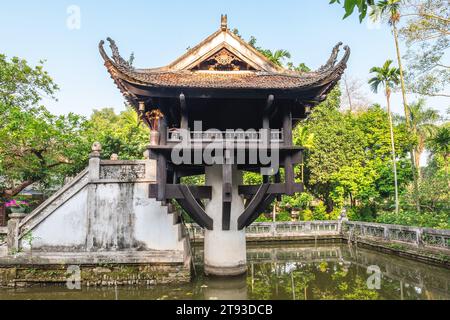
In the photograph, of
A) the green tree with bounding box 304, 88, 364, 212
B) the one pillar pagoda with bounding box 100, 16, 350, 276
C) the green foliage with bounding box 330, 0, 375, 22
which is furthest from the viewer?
the green tree with bounding box 304, 88, 364, 212

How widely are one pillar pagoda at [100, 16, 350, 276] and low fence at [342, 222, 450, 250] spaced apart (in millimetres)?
5542

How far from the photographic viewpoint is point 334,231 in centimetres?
1548

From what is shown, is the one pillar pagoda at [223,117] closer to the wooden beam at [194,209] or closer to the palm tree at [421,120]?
the wooden beam at [194,209]

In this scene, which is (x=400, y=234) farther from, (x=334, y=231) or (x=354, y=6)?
(x=354, y=6)

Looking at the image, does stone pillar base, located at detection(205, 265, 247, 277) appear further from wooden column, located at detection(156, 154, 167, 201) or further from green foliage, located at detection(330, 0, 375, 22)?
green foliage, located at detection(330, 0, 375, 22)

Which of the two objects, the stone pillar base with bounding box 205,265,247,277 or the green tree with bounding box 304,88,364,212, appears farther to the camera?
the green tree with bounding box 304,88,364,212

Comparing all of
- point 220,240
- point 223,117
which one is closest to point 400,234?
point 220,240

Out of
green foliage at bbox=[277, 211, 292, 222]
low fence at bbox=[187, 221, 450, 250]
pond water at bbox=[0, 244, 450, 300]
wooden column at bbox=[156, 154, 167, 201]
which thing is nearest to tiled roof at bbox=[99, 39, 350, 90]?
wooden column at bbox=[156, 154, 167, 201]

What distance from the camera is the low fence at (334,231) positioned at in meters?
10.7

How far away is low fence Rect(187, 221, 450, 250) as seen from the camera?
10.7 m

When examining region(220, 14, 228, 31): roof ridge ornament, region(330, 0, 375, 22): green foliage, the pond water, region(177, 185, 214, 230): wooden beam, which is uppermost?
region(220, 14, 228, 31): roof ridge ornament

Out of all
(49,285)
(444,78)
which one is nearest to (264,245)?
(49,285)
